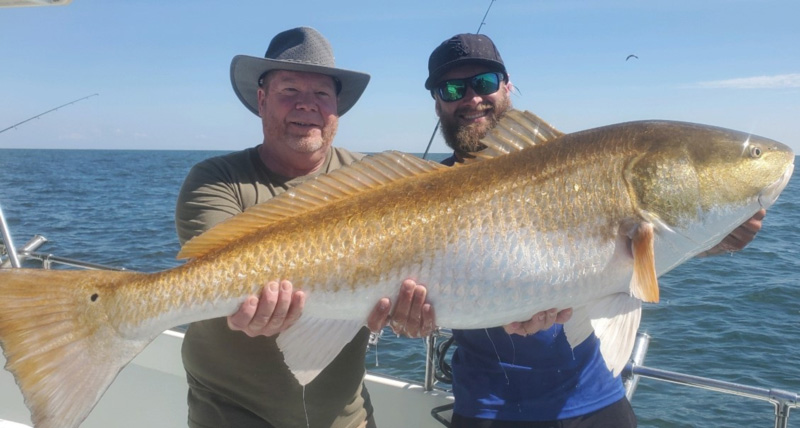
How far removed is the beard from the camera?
409cm

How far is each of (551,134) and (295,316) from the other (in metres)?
1.51

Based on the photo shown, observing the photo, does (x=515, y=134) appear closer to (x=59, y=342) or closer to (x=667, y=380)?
(x=667, y=380)

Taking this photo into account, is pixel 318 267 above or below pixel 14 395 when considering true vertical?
above

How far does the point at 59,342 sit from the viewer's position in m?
2.56

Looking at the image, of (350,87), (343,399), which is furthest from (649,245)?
(350,87)

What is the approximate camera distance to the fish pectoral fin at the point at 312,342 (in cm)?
285

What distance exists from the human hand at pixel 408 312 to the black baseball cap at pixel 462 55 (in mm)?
1891

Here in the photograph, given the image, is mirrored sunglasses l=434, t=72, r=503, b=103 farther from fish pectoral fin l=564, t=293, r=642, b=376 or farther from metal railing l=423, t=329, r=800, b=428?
fish pectoral fin l=564, t=293, r=642, b=376

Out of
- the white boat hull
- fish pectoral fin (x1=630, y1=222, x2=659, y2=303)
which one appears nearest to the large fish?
fish pectoral fin (x1=630, y1=222, x2=659, y2=303)

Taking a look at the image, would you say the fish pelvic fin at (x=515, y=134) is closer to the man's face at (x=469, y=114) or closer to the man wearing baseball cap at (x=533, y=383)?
the man wearing baseball cap at (x=533, y=383)

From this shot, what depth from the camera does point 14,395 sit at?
535 cm

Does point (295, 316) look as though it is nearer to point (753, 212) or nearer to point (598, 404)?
point (598, 404)

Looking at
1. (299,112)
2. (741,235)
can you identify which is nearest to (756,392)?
(741,235)

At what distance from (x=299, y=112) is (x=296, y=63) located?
0.27 m
